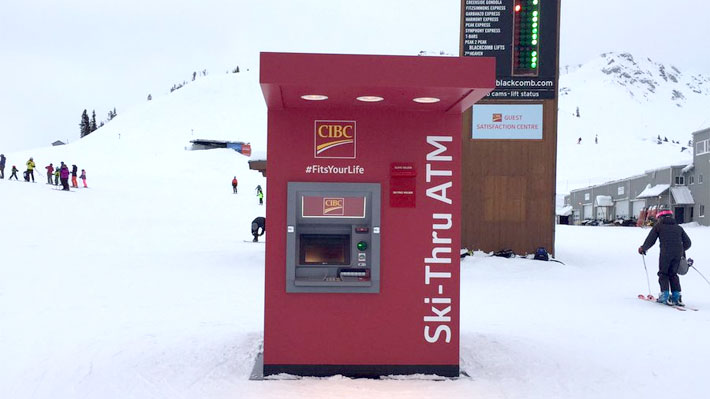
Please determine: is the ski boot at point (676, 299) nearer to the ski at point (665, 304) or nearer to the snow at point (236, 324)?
the ski at point (665, 304)

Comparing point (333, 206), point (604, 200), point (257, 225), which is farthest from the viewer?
point (604, 200)

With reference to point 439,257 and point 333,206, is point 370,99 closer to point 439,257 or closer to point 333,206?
point 333,206

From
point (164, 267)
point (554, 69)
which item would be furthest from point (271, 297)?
point (554, 69)

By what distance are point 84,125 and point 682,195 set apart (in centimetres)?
8815

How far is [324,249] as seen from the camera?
5.45m

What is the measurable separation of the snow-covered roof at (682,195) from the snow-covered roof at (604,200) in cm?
1035

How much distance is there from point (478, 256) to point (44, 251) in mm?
10857

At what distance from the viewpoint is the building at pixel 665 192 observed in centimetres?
3828

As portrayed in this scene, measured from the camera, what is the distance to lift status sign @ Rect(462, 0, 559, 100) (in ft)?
48.6

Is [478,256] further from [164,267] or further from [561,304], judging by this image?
[164,267]

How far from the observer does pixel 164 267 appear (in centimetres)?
1362

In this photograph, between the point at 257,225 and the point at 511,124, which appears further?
the point at 257,225

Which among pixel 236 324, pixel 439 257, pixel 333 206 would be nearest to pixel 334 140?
pixel 333 206

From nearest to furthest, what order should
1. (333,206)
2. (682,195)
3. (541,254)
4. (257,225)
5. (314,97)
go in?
(314,97) → (333,206) → (541,254) → (257,225) → (682,195)
